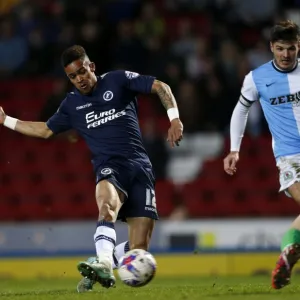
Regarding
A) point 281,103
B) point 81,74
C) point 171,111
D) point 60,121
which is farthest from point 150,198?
point 281,103

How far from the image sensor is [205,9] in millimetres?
18391

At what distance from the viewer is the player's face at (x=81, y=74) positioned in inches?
340

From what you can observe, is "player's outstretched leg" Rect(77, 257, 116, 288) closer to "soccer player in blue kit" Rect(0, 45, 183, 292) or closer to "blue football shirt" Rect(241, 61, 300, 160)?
"soccer player in blue kit" Rect(0, 45, 183, 292)

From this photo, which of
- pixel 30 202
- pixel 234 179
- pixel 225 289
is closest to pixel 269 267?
pixel 234 179

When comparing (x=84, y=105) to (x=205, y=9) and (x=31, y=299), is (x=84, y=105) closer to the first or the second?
(x=31, y=299)

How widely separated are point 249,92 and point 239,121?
29 centimetres

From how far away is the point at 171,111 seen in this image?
8.40m

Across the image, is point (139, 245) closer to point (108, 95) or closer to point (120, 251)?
point (120, 251)

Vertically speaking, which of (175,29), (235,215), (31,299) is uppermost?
(175,29)

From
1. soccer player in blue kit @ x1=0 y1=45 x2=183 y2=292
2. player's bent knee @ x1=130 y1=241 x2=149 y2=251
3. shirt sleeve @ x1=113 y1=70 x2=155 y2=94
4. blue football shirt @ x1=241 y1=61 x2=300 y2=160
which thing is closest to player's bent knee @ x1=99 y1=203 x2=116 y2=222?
soccer player in blue kit @ x1=0 y1=45 x2=183 y2=292

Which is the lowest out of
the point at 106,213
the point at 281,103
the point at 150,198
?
the point at 106,213

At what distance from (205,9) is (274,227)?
221 inches

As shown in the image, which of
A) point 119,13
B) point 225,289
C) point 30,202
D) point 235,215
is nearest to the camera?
point 225,289

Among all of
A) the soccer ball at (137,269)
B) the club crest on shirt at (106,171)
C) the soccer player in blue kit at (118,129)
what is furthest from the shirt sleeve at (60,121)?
the soccer ball at (137,269)
